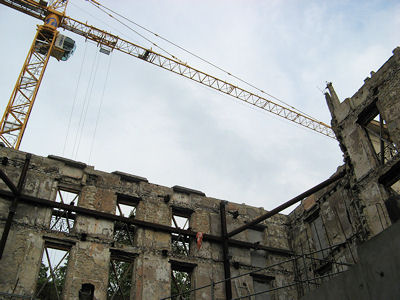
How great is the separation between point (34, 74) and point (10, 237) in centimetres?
1915

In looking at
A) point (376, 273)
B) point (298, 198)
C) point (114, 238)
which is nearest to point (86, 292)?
point (114, 238)

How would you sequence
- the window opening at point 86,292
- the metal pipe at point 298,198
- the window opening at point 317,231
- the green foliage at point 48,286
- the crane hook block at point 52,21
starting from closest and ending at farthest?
the window opening at point 86,292
the metal pipe at point 298,198
the window opening at point 317,231
the green foliage at point 48,286
the crane hook block at point 52,21

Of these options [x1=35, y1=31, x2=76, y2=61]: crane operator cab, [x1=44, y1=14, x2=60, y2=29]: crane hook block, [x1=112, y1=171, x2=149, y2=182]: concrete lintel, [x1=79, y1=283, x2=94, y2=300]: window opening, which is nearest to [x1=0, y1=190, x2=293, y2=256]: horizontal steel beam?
[x1=112, y1=171, x2=149, y2=182]: concrete lintel

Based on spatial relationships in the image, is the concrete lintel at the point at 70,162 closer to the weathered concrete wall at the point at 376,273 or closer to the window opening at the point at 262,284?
the window opening at the point at 262,284

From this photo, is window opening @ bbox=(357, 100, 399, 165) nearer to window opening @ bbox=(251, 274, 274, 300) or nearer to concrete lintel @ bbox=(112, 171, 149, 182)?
window opening @ bbox=(251, 274, 274, 300)

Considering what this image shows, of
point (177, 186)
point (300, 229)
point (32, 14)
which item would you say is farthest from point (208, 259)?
point (32, 14)

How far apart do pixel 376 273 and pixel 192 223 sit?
11798 millimetres

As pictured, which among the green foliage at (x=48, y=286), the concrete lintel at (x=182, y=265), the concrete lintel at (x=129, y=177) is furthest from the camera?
the green foliage at (x=48, y=286)

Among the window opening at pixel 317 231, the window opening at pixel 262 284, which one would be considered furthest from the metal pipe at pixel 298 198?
the window opening at pixel 317 231

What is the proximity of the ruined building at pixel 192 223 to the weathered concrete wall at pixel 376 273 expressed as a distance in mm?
4444

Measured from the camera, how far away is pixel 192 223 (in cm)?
1939

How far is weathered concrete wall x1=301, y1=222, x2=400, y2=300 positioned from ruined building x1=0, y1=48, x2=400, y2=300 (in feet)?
14.6

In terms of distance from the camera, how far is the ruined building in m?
15.1

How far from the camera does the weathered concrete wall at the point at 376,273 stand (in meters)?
7.85
